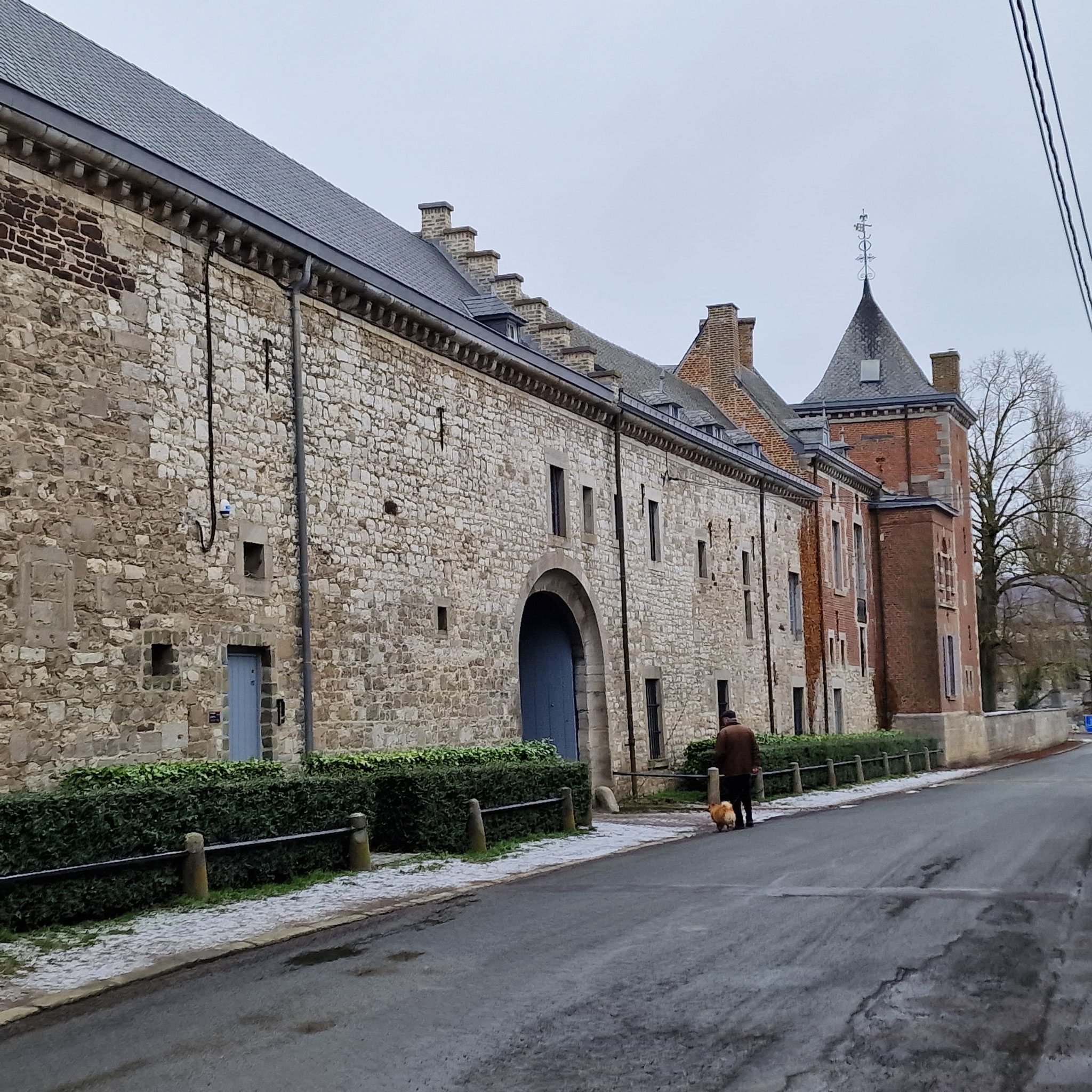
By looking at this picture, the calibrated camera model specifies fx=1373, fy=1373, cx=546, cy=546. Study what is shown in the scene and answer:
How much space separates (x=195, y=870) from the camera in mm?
11312

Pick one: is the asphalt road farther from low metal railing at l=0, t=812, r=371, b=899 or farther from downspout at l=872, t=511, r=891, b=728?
downspout at l=872, t=511, r=891, b=728

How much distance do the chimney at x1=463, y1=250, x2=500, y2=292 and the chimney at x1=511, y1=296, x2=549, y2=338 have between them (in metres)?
0.71

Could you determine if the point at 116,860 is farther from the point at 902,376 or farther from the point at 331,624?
the point at 902,376

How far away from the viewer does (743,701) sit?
31.8 metres

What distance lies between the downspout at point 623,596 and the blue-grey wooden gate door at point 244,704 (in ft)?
36.0

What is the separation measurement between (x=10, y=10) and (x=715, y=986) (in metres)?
15.0

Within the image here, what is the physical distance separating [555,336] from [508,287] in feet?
4.18

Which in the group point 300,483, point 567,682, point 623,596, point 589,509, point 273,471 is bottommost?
point 567,682

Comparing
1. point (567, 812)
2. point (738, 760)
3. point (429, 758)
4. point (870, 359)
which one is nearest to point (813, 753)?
point (738, 760)

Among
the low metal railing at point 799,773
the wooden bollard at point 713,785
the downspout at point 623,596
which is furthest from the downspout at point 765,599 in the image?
the wooden bollard at point 713,785

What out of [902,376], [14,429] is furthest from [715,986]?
[902,376]

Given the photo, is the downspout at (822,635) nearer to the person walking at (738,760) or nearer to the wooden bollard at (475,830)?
the person walking at (738,760)

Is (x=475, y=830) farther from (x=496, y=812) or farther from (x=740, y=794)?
(x=740, y=794)

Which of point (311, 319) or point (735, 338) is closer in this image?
point (311, 319)
